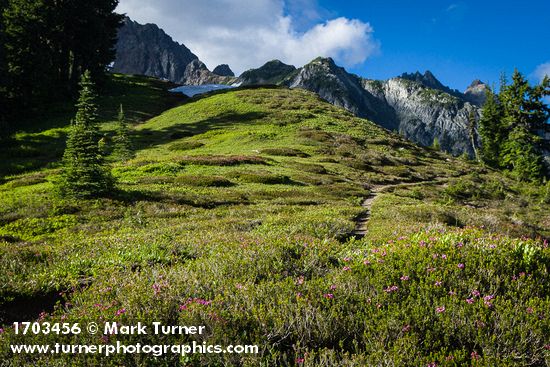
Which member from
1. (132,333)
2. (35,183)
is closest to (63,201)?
(35,183)

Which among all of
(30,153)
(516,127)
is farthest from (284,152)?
(516,127)

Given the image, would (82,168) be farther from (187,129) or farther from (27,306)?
(187,129)

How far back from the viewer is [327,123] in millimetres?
60188

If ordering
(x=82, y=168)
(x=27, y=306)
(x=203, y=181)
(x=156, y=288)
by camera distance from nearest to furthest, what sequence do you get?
1. (x=156, y=288)
2. (x=27, y=306)
3. (x=82, y=168)
4. (x=203, y=181)

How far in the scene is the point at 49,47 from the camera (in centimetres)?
6156

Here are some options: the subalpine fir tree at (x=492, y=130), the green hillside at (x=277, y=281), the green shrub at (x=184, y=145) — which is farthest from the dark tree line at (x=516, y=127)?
the green hillside at (x=277, y=281)

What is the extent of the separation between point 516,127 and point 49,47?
8707cm

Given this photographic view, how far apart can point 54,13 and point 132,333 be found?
72.4m

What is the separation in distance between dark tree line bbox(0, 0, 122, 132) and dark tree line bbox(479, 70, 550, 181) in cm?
7685

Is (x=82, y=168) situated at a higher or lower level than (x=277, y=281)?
lower

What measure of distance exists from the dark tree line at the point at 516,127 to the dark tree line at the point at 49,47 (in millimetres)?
76846

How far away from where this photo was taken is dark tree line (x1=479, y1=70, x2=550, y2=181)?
2487 inches

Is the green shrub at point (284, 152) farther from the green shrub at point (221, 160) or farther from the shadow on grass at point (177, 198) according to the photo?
the shadow on grass at point (177, 198)

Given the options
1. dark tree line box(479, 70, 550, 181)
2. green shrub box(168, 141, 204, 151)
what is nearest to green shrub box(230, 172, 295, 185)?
green shrub box(168, 141, 204, 151)
